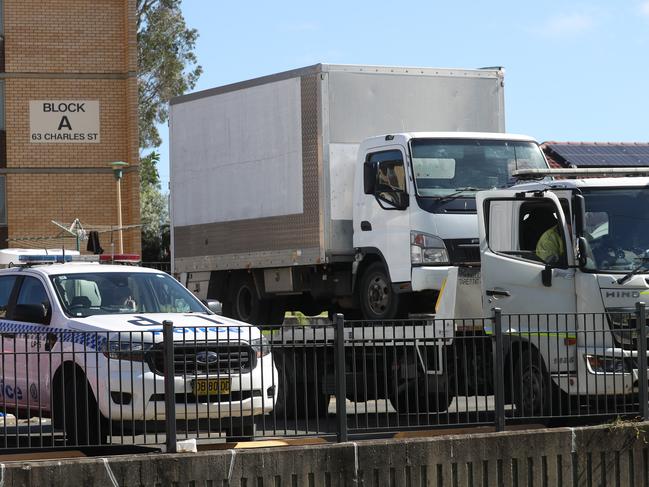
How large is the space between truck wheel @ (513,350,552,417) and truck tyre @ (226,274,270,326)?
663cm

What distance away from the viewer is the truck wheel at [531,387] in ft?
38.5

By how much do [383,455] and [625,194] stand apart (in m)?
4.33

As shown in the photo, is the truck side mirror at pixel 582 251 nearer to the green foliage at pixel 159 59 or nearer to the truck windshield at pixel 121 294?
the truck windshield at pixel 121 294

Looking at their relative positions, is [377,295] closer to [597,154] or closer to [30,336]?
[597,154]

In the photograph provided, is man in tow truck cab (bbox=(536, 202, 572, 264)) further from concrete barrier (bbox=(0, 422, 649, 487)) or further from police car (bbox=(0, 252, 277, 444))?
police car (bbox=(0, 252, 277, 444))

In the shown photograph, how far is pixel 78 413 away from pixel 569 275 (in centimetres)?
503

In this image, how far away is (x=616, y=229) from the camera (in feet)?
42.9

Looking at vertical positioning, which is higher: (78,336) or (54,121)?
(54,121)

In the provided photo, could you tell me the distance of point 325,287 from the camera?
17.2 metres

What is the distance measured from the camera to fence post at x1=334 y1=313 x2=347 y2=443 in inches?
420

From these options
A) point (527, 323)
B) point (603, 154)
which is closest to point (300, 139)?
point (603, 154)

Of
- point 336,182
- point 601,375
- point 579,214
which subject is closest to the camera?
point 601,375

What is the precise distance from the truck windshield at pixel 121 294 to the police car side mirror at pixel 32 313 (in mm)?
222

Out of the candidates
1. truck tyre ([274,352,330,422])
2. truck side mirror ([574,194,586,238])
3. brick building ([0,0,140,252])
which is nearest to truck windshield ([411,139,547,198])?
truck side mirror ([574,194,586,238])
